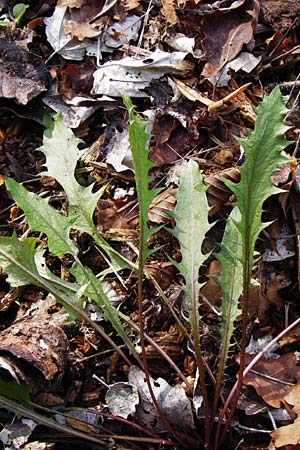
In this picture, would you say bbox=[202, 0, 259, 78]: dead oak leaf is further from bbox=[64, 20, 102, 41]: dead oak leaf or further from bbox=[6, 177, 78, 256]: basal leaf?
bbox=[6, 177, 78, 256]: basal leaf

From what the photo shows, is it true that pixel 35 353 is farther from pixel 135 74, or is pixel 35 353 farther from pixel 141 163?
pixel 135 74

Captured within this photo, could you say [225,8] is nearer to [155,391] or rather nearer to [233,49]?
[233,49]

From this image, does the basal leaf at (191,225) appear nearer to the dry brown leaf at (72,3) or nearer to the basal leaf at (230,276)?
Result: the basal leaf at (230,276)

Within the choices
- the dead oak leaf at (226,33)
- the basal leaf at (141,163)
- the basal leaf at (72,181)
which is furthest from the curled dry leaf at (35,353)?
the dead oak leaf at (226,33)

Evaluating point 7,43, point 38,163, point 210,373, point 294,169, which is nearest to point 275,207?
point 294,169

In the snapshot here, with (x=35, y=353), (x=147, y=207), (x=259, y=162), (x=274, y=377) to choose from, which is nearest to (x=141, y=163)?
(x=147, y=207)

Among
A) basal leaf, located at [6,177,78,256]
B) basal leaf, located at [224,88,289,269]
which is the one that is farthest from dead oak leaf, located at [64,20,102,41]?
basal leaf, located at [224,88,289,269]

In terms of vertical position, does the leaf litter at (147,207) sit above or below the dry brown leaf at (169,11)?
below
